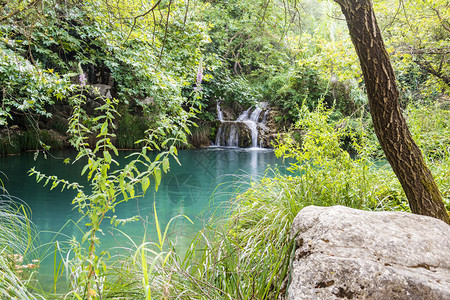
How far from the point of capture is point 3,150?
9.30 metres

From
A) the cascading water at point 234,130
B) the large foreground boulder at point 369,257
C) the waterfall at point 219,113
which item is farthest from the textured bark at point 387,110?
the waterfall at point 219,113

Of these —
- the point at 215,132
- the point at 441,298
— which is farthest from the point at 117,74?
the point at 215,132

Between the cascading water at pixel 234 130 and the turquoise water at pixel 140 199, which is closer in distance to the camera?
the turquoise water at pixel 140 199

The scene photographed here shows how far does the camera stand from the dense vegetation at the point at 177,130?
4.79 ft

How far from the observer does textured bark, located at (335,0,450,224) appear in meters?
1.72

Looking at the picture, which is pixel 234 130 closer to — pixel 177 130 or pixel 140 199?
pixel 140 199

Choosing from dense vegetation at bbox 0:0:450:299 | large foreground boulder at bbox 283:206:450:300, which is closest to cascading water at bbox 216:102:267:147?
dense vegetation at bbox 0:0:450:299

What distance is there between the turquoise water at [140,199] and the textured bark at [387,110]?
Result: 148 centimetres

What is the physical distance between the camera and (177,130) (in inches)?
158

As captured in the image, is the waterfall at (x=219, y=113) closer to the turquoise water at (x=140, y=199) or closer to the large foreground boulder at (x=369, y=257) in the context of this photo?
the turquoise water at (x=140, y=199)

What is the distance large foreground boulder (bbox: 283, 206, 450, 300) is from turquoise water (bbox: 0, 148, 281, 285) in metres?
0.87

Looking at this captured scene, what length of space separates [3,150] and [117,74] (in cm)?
567

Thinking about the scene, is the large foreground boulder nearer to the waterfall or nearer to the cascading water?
the cascading water

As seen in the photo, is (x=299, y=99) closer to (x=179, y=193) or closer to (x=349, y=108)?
(x=349, y=108)
